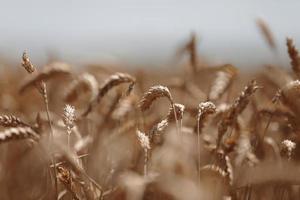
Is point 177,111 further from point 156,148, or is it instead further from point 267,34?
point 267,34

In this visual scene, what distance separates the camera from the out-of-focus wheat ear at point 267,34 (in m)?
2.51

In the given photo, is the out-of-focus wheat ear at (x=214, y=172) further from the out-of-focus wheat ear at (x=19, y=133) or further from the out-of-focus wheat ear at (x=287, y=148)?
the out-of-focus wheat ear at (x=19, y=133)

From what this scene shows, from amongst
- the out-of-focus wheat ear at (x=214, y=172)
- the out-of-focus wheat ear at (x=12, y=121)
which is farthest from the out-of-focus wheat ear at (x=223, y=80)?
the out-of-focus wheat ear at (x=12, y=121)

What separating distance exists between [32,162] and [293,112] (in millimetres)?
998

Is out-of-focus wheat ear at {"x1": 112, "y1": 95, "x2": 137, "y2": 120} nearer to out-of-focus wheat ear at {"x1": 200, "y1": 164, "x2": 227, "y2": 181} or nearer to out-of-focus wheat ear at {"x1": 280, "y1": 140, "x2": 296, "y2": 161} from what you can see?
out-of-focus wheat ear at {"x1": 200, "y1": 164, "x2": 227, "y2": 181}

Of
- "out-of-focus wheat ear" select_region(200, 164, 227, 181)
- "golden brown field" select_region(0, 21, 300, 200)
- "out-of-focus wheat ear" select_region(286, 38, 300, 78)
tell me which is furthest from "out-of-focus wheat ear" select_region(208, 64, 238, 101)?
"out-of-focus wheat ear" select_region(200, 164, 227, 181)

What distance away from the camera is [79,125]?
2.54 metres

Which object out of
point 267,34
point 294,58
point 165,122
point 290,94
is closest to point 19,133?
point 165,122

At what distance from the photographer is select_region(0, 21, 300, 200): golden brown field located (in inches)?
46.3

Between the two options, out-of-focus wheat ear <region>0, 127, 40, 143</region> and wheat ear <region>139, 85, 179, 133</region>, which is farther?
wheat ear <region>139, 85, 179, 133</region>

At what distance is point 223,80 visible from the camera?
1.96 metres

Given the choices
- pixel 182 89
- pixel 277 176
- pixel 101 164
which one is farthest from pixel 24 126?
pixel 182 89

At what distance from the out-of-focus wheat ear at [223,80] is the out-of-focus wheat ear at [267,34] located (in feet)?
1.94

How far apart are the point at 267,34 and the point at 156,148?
3.04ft
